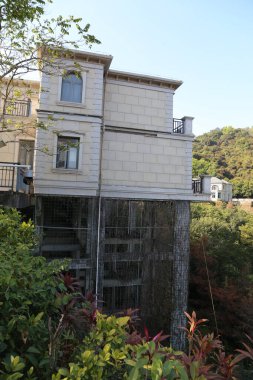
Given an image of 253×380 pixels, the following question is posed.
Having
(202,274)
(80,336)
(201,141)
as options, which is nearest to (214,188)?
(201,141)

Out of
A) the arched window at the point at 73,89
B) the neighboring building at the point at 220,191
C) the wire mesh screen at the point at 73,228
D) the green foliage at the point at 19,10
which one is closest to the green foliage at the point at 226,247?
the wire mesh screen at the point at 73,228

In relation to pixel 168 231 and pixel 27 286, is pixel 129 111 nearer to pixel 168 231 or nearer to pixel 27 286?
pixel 168 231

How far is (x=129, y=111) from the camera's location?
1102 centimetres

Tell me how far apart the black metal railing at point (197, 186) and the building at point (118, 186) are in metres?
0.05

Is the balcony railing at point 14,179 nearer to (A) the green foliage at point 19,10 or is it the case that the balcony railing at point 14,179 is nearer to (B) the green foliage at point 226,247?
(A) the green foliage at point 19,10

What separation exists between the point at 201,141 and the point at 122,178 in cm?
6297

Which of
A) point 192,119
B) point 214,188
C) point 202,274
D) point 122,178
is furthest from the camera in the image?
point 214,188

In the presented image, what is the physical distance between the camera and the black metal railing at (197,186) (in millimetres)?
11831

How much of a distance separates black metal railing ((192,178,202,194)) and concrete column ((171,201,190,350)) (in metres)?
1.44

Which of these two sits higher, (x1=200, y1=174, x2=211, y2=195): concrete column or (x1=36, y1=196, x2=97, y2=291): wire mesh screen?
(x1=200, y1=174, x2=211, y2=195): concrete column

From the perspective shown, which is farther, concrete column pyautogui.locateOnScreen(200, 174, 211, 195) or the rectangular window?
concrete column pyautogui.locateOnScreen(200, 174, 211, 195)

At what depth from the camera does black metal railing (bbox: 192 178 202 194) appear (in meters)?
11.8

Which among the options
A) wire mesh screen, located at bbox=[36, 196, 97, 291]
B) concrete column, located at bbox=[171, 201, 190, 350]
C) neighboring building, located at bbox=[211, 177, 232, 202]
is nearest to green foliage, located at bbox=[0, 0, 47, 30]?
wire mesh screen, located at bbox=[36, 196, 97, 291]

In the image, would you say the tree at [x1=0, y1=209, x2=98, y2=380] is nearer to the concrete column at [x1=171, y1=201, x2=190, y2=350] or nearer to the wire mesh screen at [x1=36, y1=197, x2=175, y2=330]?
the wire mesh screen at [x1=36, y1=197, x2=175, y2=330]
